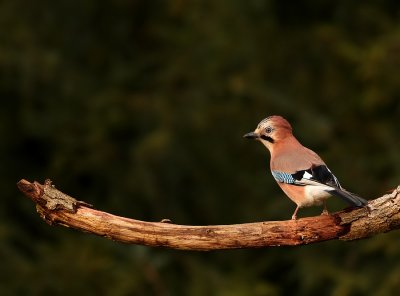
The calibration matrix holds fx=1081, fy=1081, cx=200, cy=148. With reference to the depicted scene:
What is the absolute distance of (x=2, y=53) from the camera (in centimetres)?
1380

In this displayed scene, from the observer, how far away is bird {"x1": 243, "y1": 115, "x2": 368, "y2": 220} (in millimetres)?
8070

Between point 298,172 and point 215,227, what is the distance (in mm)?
1138

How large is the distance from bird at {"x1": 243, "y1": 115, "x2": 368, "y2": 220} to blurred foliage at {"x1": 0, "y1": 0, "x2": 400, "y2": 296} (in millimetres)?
3982

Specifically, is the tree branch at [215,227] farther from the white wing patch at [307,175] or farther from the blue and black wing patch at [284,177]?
the blue and black wing patch at [284,177]

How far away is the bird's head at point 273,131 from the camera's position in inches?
370

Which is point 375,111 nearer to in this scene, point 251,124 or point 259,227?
point 251,124

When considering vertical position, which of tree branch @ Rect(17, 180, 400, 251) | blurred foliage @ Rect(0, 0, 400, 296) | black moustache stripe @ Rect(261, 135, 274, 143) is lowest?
A: tree branch @ Rect(17, 180, 400, 251)

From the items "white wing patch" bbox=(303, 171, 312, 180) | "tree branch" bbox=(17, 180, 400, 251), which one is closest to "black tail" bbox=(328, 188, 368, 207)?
"tree branch" bbox=(17, 180, 400, 251)

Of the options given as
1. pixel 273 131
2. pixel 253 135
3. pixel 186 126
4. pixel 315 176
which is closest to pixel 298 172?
pixel 315 176

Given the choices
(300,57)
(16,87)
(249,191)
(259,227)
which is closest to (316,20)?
(300,57)

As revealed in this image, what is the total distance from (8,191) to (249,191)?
10.7 feet

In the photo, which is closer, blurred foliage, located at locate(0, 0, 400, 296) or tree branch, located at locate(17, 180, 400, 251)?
tree branch, located at locate(17, 180, 400, 251)

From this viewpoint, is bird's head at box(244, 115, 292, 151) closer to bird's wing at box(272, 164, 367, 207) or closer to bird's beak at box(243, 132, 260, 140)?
bird's beak at box(243, 132, 260, 140)

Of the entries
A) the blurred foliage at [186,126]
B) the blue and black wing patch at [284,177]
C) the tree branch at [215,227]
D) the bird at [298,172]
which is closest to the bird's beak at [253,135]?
the bird at [298,172]
